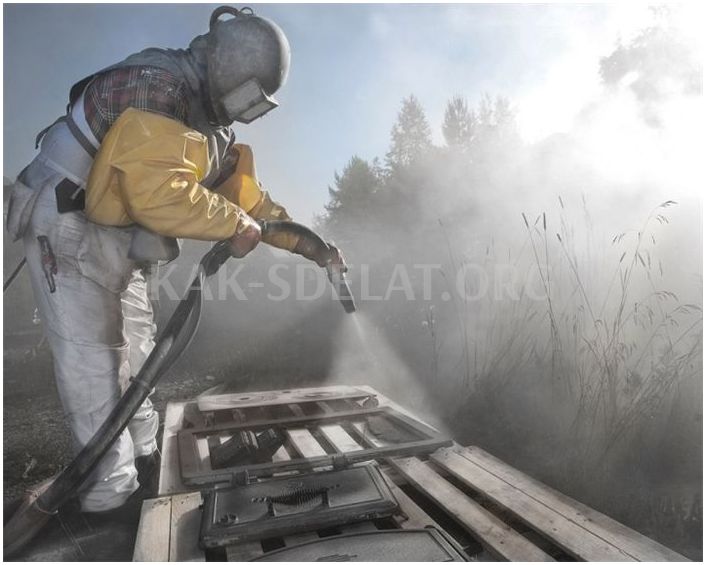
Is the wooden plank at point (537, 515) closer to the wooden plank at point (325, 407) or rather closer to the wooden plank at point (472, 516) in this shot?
the wooden plank at point (472, 516)

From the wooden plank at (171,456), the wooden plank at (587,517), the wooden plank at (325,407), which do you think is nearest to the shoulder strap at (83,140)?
the wooden plank at (171,456)

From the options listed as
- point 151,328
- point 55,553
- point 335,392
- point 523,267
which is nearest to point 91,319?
point 151,328

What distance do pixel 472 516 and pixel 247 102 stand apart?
188 cm

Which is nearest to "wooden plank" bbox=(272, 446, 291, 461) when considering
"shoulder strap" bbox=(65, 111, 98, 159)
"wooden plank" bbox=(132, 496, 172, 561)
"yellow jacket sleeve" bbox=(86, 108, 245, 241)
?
"wooden plank" bbox=(132, 496, 172, 561)

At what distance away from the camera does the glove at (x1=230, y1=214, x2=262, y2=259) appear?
1.95m

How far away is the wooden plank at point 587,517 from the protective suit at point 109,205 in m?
1.49

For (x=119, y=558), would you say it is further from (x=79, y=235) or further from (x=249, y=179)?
(x=249, y=179)

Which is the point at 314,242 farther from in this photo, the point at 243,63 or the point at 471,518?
the point at 471,518

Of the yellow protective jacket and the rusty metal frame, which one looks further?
the rusty metal frame

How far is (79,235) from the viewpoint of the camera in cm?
186

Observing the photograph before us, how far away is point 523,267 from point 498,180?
2.23 m

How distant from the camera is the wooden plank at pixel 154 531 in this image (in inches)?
54.4

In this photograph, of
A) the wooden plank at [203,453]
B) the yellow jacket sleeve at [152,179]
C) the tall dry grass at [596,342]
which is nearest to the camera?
the yellow jacket sleeve at [152,179]

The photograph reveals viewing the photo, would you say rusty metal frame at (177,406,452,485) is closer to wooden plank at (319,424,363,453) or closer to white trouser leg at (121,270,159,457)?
wooden plank at (319,424,363,453)
